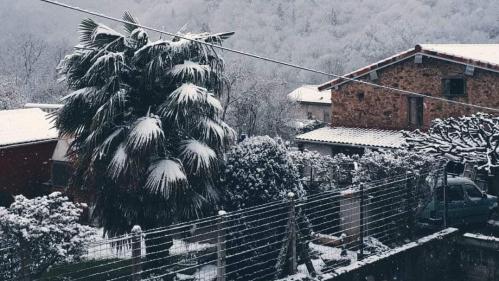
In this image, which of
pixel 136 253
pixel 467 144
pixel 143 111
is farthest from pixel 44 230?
pixel 467 144

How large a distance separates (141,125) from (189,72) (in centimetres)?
164

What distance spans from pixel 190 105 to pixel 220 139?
3.76 ft

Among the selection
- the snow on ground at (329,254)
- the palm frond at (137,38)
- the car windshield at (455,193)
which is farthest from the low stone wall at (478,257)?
the palm frond at (137,38)

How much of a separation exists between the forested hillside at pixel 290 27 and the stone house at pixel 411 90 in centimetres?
4711

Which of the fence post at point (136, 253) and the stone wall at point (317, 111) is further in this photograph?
the stone wall at point (317, 111)

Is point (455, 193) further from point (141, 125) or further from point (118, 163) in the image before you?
point (118, 163)

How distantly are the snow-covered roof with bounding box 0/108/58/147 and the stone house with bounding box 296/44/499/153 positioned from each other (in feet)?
36.1

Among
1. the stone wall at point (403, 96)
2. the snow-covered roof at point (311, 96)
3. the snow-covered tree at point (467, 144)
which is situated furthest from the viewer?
the snow-covered roof at point (311, 96)

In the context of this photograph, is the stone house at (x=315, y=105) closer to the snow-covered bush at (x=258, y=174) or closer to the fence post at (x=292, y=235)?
the snow-covered bush at (x=258, y=174)

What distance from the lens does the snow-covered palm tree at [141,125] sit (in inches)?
449

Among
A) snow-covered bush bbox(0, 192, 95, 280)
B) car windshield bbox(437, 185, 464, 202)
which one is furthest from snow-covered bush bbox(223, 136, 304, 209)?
car windshield bbox(437, 185, 464, 202)

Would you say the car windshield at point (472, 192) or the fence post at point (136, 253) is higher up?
the fence post at point (136, 253)

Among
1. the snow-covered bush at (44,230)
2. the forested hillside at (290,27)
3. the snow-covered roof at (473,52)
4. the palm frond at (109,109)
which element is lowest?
the snow-covered bush at (44,230)

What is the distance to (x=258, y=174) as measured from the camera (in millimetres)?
11828
